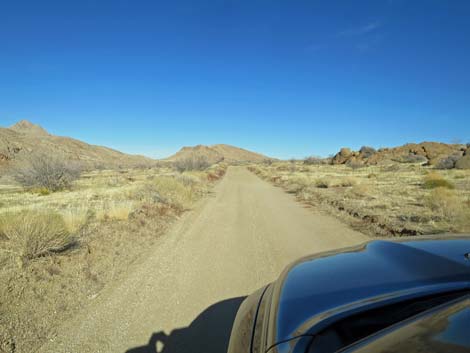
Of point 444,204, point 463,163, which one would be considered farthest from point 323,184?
point 463,163

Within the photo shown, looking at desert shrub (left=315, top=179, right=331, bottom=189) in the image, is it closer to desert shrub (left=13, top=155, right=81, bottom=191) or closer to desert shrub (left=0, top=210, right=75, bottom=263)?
desert shrub (left=0, top=210, right=75, bottom=263)

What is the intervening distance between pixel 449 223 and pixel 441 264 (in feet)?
25.5

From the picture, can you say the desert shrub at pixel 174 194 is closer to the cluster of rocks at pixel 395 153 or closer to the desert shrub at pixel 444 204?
the desert shrub at pixel 444 204

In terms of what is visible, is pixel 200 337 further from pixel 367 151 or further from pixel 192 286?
pixel 367 151

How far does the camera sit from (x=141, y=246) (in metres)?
6.75

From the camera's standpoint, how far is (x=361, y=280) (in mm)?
1848

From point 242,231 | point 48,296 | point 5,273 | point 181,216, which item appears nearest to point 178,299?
point 48,296

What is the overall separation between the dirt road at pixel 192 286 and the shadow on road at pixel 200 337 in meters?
0.01

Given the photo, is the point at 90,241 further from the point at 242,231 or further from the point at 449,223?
the point at 449,223

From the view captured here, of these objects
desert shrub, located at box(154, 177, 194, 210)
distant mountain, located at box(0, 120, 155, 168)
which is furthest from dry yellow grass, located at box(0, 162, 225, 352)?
distant mountain, located at box(0, 120, 155, 168)

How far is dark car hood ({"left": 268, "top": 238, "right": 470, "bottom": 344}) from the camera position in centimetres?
152

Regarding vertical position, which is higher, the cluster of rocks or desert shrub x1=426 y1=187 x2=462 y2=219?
the cluster of rocks

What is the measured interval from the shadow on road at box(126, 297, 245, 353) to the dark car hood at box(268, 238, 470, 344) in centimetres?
146

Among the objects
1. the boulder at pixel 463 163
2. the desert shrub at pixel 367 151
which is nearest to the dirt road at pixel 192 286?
the boulder at pixel 463 163
